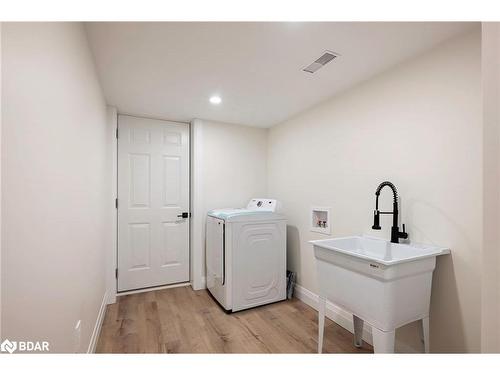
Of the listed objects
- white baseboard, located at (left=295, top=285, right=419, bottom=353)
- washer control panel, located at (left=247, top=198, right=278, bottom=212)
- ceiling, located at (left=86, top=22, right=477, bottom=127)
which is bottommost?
white baseboard, located at (left=295, top=285, right=419, bottom=353)

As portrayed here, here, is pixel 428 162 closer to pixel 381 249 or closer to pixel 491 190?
pixel 381 249

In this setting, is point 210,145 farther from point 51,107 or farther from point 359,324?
point 359,324

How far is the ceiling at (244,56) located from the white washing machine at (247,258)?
4.10ft

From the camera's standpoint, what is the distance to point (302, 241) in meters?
2.83

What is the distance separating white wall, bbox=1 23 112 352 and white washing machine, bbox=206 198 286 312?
1274 mm

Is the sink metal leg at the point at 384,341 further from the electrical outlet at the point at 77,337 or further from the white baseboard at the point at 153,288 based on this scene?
the white baseboard at the point at 153,288

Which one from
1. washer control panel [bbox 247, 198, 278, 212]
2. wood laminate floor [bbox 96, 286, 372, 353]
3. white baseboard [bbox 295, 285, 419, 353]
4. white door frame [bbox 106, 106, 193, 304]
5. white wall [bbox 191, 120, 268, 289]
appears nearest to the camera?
white baseboard [bbox 295, 285, 419, 353]

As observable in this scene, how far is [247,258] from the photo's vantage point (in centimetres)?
259

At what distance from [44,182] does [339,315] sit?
2.41 m

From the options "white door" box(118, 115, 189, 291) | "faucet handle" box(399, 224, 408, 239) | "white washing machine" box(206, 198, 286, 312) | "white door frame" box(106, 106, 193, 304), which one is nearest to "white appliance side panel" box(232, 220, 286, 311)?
"white washing machine" box(206, 198, 286, 312)

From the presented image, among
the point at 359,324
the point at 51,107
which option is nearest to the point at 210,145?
the point at 51,107

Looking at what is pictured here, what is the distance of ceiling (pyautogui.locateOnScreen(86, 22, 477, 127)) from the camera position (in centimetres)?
142

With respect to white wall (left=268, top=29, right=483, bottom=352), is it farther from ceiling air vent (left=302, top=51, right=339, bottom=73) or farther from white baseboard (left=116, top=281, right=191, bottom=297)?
white baseboard (left=116, top=281, right=191, bottom=297)

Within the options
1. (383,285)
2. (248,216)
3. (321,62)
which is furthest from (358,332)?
(321,62)
